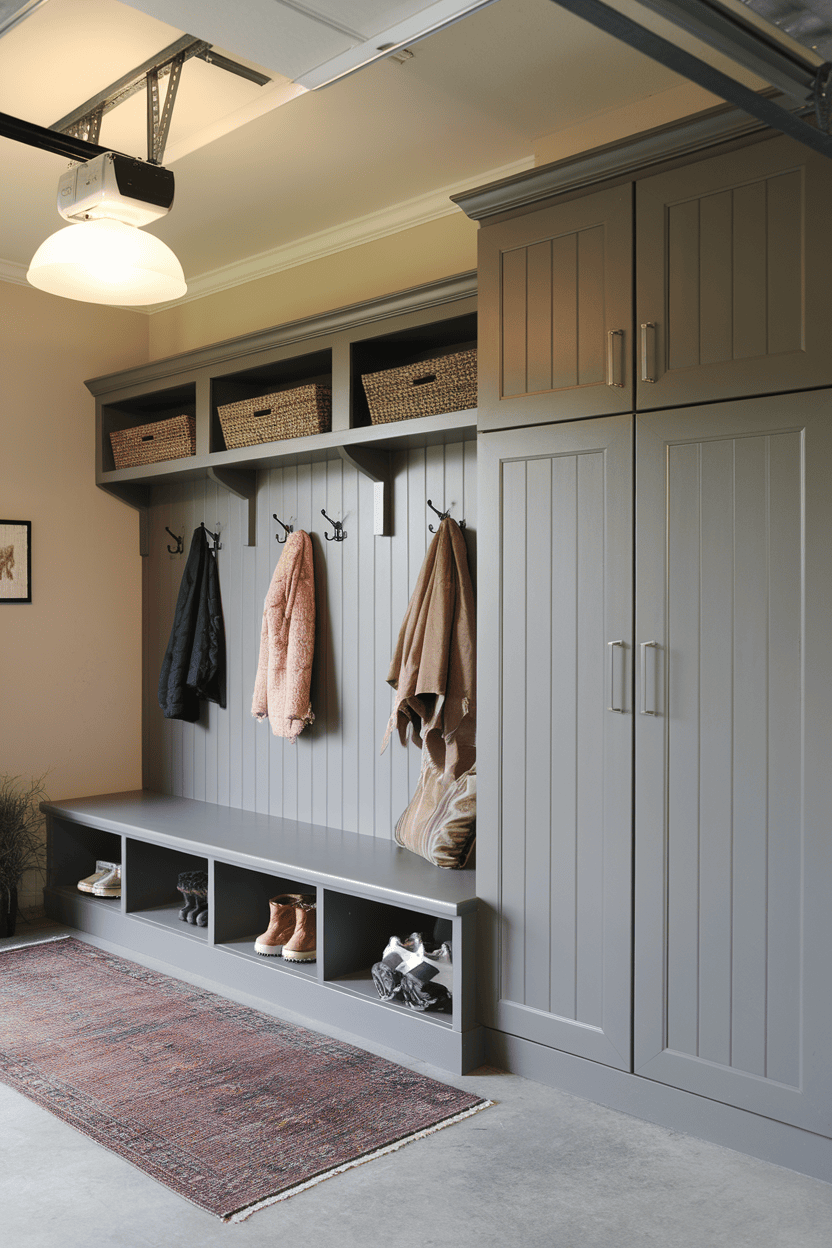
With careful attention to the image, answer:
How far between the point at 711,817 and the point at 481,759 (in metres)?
0.70

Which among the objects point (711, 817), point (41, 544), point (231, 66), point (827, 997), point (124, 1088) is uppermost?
point (231, 66)

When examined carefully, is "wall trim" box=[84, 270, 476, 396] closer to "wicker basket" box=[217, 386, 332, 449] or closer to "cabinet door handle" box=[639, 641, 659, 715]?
"wicker basket" box=[217, 386, 332, 449]

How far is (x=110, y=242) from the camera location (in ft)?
8.66

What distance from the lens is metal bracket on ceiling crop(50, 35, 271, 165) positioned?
2727mm

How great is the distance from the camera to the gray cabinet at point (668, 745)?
Result: 2.29m

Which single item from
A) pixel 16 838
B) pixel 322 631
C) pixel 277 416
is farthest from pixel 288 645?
pixel 16 838

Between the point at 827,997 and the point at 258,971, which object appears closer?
the point at 827,997

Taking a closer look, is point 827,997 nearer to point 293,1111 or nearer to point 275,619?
point 293,1111

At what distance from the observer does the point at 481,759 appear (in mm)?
2918

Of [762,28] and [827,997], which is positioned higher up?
[762,28]

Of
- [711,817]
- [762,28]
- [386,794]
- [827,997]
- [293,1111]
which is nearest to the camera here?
[762,28]

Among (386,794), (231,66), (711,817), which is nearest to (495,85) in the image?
(231,66)

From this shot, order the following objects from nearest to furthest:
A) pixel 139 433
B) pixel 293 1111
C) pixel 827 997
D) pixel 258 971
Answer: pixel 827 997 < pixel 293 1111 < pixel 258 971 < pixel 139 433

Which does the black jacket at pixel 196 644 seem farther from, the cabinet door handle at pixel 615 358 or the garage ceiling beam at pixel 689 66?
the garage ceiling beam at pixel 689 66
